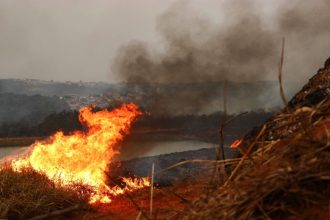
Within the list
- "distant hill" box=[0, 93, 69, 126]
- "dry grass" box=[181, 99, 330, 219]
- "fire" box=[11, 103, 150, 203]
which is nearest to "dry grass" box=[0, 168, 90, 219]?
"fire" box=[11, 103, 150, 203]

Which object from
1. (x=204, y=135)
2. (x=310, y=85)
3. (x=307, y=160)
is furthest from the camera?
(x=204, y=135)

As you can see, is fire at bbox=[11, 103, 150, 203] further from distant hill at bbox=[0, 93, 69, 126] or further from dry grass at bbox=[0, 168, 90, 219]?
distant hill at bbox=[0, 93, 69, 126]

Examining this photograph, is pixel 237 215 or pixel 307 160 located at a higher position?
pixel 307 160

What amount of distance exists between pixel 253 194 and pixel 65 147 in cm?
1326

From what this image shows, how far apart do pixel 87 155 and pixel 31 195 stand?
5064mm

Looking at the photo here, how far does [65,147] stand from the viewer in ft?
49.6

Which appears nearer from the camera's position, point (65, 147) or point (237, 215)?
point (237, 215)

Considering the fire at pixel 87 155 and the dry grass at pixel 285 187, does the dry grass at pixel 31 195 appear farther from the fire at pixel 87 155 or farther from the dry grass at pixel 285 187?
the dry grass at pixel 285 187

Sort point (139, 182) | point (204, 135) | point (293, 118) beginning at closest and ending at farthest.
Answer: point (293, 118) → point (139, 182) → point (204, 135)

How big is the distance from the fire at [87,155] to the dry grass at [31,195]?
0.37 m

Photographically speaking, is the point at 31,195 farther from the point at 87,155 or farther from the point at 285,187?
the point at 285,187

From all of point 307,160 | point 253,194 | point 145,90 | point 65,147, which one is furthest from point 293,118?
point 145,90

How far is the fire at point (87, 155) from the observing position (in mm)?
12398

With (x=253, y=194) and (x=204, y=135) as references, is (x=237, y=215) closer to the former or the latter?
(x=253, y=194)
